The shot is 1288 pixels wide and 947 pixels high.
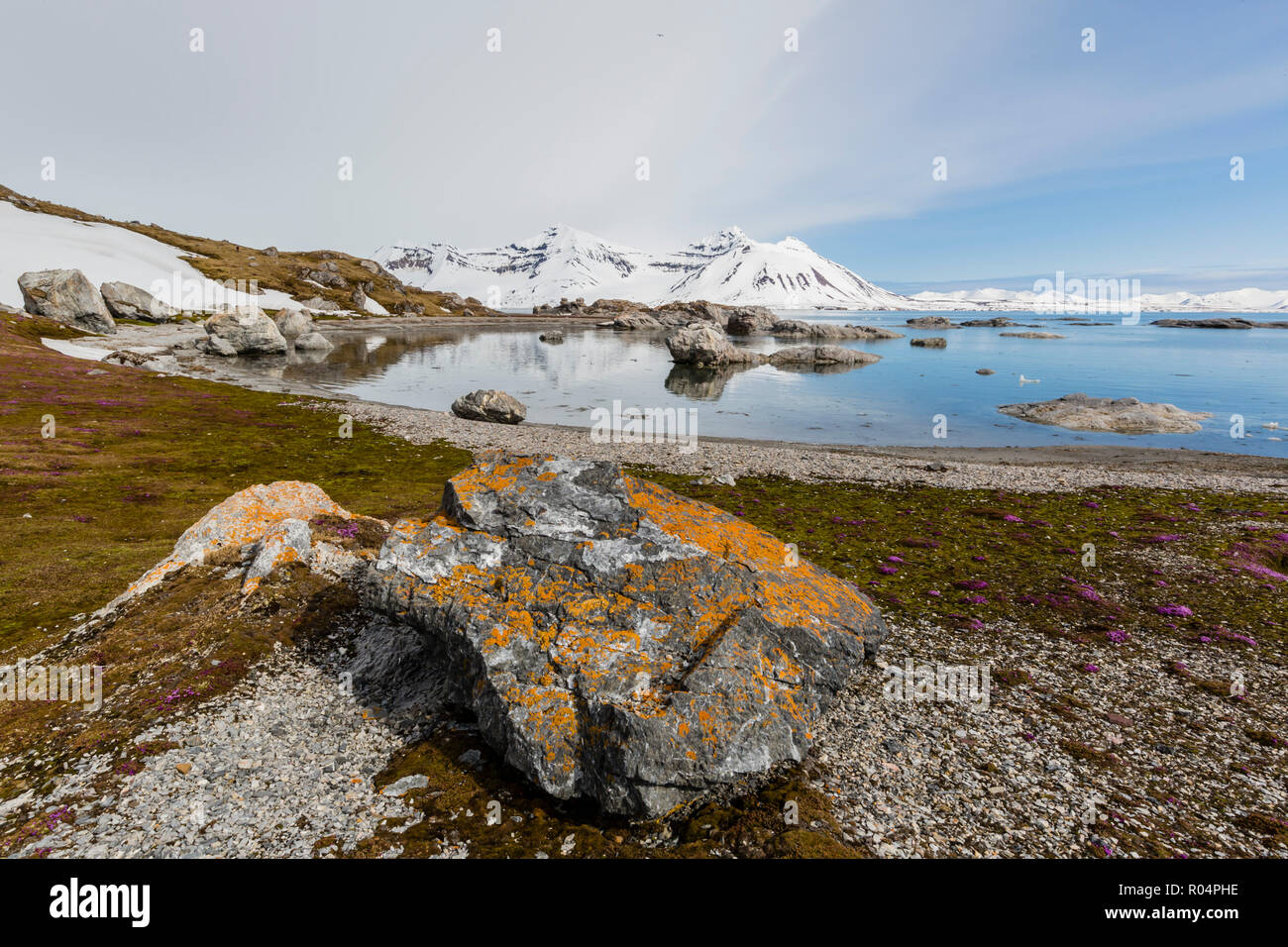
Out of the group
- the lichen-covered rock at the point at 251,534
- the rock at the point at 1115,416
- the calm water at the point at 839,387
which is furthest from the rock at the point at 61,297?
the rock at the point at 1115,416

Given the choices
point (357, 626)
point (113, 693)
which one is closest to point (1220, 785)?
point (357, 626)

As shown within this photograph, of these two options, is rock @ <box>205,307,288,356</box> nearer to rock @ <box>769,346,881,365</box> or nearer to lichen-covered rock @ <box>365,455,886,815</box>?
rock @ <box>769,346,881,365</box>

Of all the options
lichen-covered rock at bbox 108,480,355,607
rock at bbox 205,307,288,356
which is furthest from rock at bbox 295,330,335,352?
lichen-covered rock at bbox 108,480,355,607

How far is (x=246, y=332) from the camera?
3730 inches

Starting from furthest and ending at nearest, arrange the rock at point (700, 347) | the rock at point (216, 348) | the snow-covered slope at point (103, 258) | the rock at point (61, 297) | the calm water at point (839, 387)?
the snow-covered slope at point (103, 258), the rock at point (700, 347), the rock at point (216, 348), the rock at point (61, 297), the calm water at point (839, 387)

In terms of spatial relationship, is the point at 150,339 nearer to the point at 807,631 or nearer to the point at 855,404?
the point at 855,404

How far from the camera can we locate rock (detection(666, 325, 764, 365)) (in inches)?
4427

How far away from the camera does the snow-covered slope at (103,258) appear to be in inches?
4700

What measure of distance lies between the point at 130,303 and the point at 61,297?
25620 mm

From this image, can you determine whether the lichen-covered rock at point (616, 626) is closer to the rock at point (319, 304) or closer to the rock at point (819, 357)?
the rock at point (819, 357)

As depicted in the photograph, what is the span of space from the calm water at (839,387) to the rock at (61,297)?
36.7m

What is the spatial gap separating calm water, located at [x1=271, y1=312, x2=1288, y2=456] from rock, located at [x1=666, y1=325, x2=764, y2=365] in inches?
163

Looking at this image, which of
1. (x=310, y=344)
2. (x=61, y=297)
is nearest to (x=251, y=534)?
(x=310, y=344)

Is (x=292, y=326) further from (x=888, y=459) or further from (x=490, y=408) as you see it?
(x=888, y=459)
